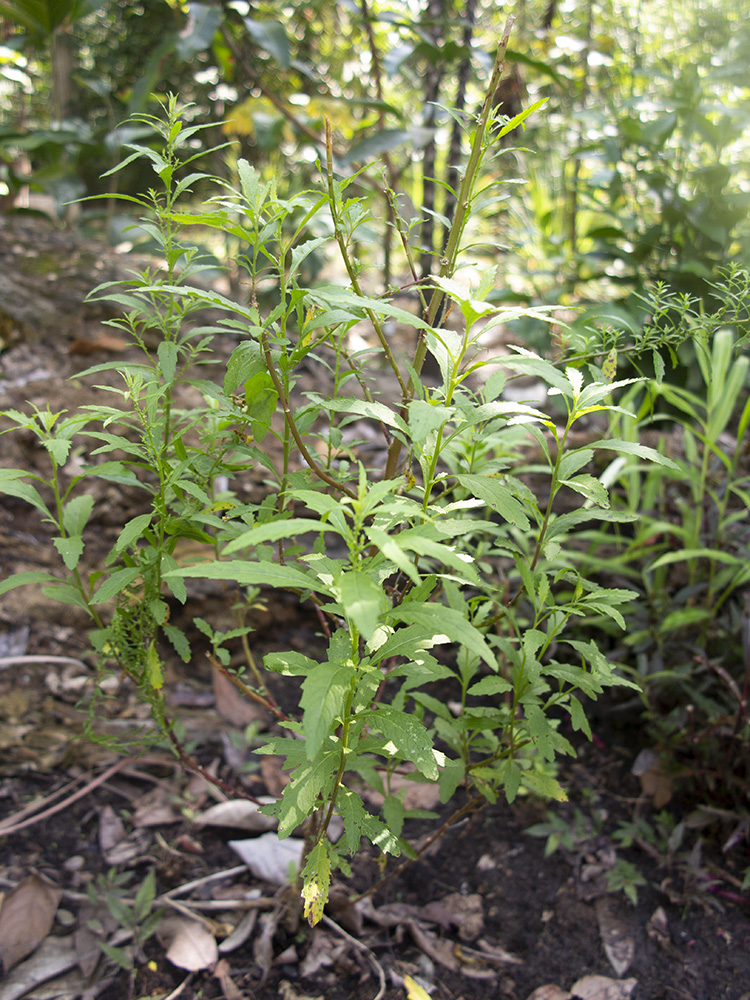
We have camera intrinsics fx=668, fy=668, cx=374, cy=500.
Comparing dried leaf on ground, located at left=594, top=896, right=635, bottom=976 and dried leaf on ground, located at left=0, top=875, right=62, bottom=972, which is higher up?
dried leaf on ground, located at left=594, top=896, right=635, bottom=976

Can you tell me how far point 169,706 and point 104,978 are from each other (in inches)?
26.7

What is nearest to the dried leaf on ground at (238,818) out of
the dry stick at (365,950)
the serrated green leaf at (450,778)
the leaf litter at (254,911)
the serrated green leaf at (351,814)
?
the leaf litter at (254,911)

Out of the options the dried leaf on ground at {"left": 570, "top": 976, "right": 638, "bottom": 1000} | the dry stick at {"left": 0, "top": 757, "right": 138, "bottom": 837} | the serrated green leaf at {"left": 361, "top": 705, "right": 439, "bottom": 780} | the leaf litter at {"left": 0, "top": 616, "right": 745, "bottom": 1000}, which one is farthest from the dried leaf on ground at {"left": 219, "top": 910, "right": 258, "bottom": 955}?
the serrated green leaf at {"left": 361, "top": 705, "right": 439, "bottom": 780}

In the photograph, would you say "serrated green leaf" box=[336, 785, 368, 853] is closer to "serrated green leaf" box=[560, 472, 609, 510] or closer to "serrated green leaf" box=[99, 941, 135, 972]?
"serrated green leaf" box=[560, 472, 609, 510]

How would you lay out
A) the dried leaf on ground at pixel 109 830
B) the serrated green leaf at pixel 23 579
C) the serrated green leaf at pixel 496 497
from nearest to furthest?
the serrated green leaf at pixel 496 497 → the serrated green leaf at pixel 23 579 → the dried leaf on ground at pixel 109 830

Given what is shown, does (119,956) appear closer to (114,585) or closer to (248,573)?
(114,585)

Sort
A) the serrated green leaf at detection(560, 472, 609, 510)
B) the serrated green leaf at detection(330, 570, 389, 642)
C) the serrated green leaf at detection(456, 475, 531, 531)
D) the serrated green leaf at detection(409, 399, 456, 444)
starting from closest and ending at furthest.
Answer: the serrated green leaf at detection(330, 570, 389, 642)
the serrated green leaf at detection(409, 399, 456, 444)
the serrated green leaf at detection(456, 475, 531, 531)
the serrated green leaf at detection(560, 472, 609, 510)

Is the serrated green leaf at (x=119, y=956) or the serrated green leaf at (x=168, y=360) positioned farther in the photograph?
the serrated green leaf at (x=119, y=956)

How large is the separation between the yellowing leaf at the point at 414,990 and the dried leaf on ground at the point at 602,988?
33 cm

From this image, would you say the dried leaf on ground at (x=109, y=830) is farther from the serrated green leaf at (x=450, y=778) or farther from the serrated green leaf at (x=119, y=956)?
the serrated green leaf at (x=450, y=778)

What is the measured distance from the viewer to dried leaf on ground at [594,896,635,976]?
150 cm

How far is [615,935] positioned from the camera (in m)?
1.56

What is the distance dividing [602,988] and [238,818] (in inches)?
35.9

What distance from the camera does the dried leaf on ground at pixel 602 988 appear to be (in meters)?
1.41
